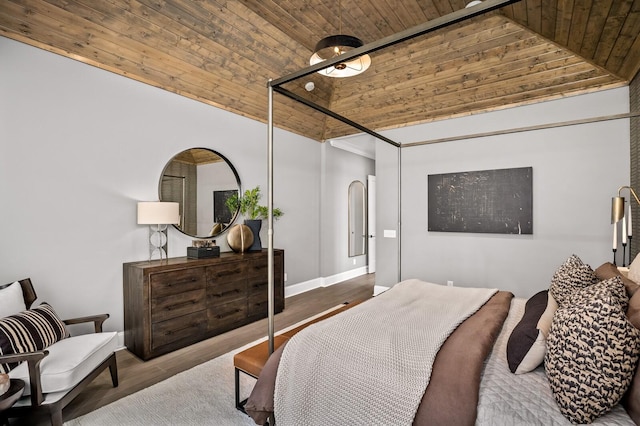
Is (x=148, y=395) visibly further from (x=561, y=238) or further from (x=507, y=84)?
(x=507, y=84)

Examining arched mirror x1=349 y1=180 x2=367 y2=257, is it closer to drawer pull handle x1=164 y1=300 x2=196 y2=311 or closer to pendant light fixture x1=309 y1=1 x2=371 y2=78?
pendant light fixture x1=309 y1=1 x2=371 y2=78

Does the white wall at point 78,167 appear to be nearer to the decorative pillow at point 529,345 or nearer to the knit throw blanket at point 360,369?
the knit throw blanket at point 360,369

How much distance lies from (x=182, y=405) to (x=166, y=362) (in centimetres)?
81

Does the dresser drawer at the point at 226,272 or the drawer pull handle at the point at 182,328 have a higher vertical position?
the dresser drawer at the point at 226,272

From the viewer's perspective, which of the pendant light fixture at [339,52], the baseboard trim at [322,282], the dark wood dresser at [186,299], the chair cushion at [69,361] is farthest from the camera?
the baseboard trim at [322,282]

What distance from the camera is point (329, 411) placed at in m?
1.53

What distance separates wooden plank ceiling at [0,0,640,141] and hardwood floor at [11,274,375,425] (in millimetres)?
2764

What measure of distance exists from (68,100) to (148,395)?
260 cm

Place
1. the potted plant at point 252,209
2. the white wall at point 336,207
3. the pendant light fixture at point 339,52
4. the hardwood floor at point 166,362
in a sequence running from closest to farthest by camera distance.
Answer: the hardwood floor at point 166,362 → the pendant light fixture at point 339,52 → the potted plant at point 252,209 → the white wall at point 336,207

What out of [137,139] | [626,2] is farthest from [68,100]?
[626,2]

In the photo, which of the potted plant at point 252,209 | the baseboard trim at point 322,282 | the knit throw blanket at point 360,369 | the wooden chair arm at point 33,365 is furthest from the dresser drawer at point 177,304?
the baseboard trim at point 322,282

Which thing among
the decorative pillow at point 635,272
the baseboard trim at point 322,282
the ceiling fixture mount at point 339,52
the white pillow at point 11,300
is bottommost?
the baseboard trim at point 322,282

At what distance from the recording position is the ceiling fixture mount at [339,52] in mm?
2611

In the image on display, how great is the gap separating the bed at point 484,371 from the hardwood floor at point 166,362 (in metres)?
1.33
